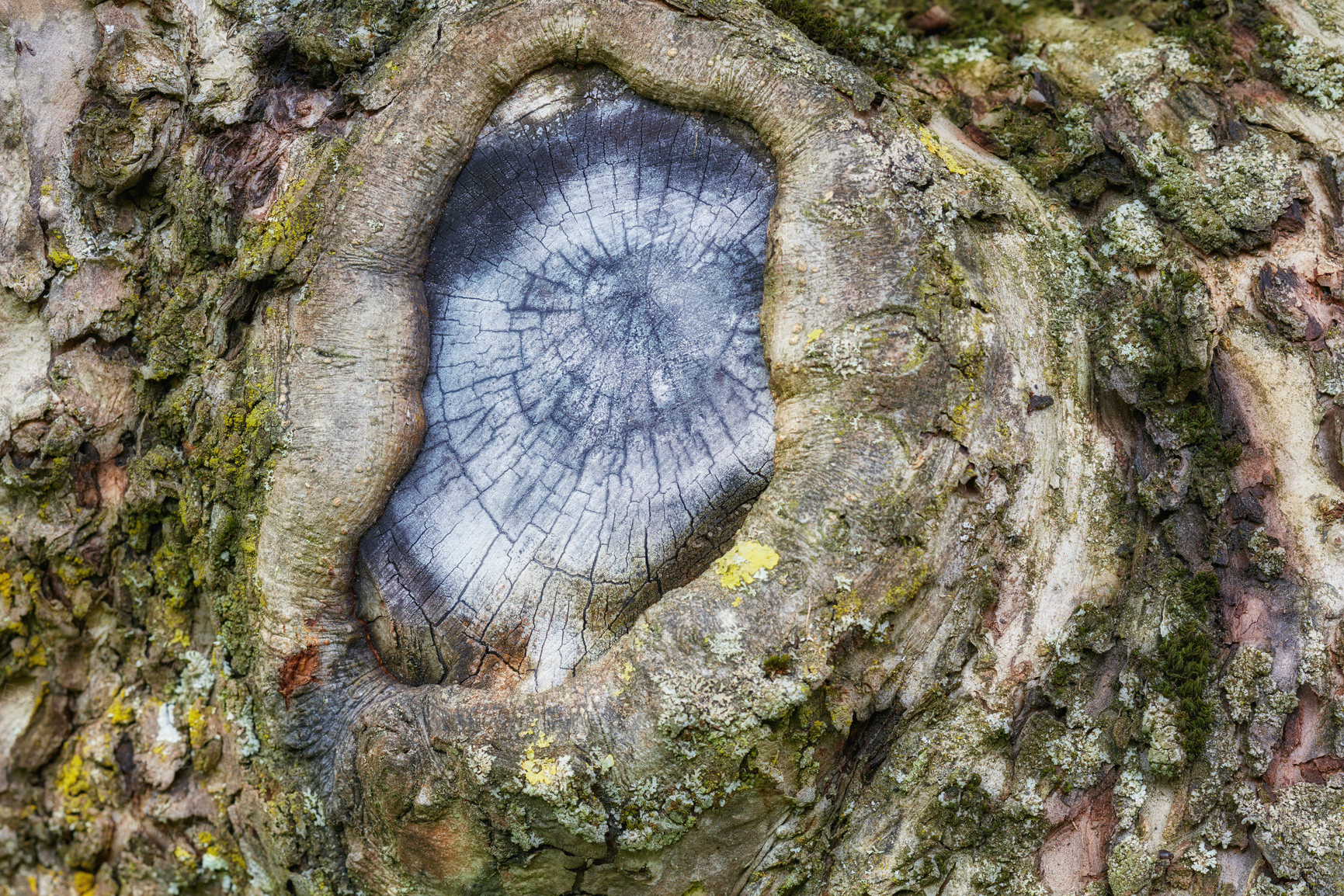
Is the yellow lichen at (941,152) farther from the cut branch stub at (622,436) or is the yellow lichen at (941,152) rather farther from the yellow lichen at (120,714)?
the yellow lichen at (120,714)

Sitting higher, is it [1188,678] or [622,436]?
[622,436]

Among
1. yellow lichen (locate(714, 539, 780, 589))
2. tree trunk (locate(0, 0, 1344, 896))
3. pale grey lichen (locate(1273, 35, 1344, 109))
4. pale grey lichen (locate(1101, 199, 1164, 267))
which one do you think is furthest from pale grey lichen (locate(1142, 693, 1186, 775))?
pale grey lichen (locate(1273, 35, 1344, 109))

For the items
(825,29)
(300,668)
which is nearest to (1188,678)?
(825,29)

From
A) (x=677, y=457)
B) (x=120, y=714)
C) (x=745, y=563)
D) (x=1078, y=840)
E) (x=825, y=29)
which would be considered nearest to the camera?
(x=745, y=563)

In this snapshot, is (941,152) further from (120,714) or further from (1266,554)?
(120,714)

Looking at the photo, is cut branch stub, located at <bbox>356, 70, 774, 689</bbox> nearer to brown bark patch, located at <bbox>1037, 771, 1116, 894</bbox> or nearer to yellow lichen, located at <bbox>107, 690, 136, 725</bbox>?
yellow lichen, located at <bbox>107, 690, 136, 725</bbox>

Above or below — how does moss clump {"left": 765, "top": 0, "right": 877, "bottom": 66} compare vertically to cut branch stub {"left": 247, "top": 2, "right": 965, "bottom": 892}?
above

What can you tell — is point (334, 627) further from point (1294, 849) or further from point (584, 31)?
point (1294, 849)

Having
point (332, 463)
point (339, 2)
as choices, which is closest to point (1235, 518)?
point (332, 463)
